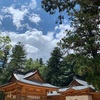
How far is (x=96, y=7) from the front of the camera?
762 cm

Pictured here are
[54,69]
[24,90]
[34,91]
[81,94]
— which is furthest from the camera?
[54,69]

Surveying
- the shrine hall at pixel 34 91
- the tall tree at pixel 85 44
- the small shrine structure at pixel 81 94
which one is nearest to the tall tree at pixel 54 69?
the shrine hall at pixel 34 91

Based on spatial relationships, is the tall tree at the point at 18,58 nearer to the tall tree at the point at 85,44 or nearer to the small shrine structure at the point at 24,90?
the small shrine structure at the point at 24,90

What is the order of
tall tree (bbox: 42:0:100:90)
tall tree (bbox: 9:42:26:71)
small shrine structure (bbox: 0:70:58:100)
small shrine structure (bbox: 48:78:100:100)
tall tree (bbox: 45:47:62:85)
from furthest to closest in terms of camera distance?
tall tree (bbox: 9:42:26:71) < tall tree (bbox: 45:47:62:85) < small shrine structure (bbox: 48:78:100:100) < small shrine structure (bbox: 0:70:58:100) < tall tree (bbox: 42:0:100:90)

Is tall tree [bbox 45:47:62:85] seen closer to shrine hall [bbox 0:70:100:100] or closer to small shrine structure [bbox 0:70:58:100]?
shrine hall [bbox 0:70:100:100]

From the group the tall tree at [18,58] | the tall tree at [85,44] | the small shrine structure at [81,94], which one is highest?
the tall tree at [18,58]

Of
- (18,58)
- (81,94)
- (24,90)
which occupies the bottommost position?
(81,94)

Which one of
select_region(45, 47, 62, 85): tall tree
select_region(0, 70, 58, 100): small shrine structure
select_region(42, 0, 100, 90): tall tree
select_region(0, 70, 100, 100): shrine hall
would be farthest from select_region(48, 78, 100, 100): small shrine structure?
select_region(45, 47, 62, 85): tall tree

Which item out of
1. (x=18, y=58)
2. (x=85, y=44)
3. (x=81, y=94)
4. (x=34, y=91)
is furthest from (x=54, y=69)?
(x=85, y=44)

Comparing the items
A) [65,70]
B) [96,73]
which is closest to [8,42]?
[96,73]

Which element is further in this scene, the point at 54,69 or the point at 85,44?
the point at 54,69

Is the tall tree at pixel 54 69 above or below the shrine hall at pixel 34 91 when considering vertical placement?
above

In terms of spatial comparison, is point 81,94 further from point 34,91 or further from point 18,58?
point 18,58

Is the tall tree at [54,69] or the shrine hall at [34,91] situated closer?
the shrine hall at [34,91]
